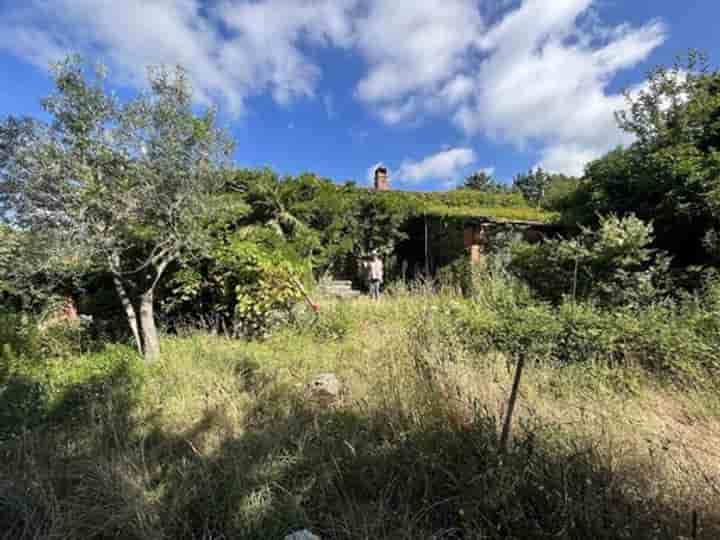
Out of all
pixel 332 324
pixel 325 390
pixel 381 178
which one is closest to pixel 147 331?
pixel 332 324

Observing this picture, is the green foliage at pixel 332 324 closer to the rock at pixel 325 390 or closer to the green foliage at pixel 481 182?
the rock at pixel 325 390

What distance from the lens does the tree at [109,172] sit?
12.4 feet

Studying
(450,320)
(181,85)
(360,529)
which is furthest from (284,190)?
(360,529)

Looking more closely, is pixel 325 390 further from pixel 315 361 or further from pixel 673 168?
pixel 673 168

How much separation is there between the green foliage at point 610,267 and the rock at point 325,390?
394cm

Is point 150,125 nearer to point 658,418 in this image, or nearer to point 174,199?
point 174,199

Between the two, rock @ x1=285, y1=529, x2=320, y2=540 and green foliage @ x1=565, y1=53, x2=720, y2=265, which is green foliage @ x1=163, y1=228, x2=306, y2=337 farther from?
green foliage @ x1=565, y1=53, x2=720, y2=265

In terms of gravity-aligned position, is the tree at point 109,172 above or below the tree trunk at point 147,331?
above

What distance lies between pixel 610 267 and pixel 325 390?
551 cm

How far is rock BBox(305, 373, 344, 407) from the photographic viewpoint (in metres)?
3.17

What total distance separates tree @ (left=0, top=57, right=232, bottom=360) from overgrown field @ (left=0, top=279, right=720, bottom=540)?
64.6 inches

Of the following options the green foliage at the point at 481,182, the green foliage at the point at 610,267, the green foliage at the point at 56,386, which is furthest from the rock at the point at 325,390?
the green foliage at the point at 481,182

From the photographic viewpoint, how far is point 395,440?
7.29 feet

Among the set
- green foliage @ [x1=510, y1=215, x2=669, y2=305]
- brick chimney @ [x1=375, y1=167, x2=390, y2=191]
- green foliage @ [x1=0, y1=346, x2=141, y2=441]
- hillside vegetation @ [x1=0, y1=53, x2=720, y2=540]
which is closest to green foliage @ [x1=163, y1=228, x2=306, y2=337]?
hillside vegetation @ [x1=0, y1=53, x2=720, y2=540]
